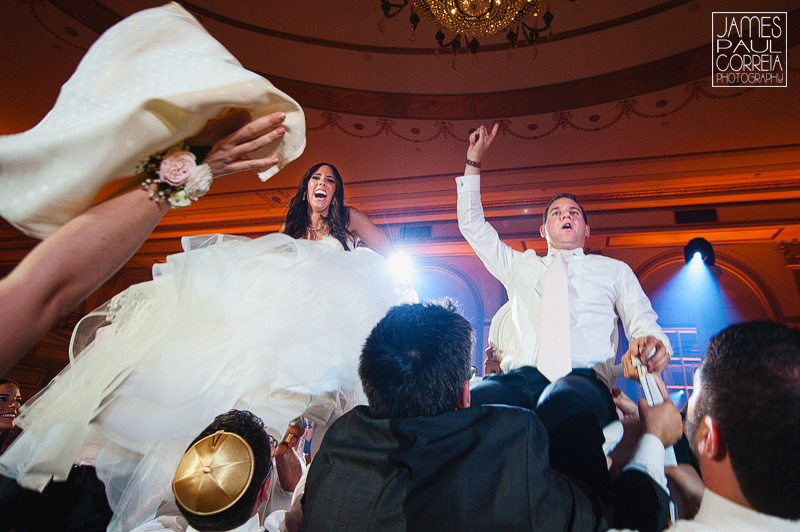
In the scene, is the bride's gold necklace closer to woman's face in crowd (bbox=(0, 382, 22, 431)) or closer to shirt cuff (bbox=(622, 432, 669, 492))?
shirt cuff (bbox=(622, 432, 669, 492))

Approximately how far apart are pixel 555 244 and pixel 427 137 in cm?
483

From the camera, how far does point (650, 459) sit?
3.76 feet

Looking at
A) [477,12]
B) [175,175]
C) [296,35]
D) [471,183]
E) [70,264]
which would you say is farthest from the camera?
[296,35]

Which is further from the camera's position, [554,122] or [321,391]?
[554,122]

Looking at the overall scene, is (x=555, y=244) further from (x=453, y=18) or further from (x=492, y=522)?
(x=453, y=18)

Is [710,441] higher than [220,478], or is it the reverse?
[710,441]

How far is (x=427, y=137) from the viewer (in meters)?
7.12

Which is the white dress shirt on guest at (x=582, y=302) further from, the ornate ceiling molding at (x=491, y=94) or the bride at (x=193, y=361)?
the ornate ceiling molding at (x=491, y=94)

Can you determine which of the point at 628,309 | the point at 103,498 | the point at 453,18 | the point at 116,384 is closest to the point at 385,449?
the point at 116,384

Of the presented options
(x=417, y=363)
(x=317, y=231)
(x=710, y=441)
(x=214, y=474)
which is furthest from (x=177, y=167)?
(x=317, y=231)

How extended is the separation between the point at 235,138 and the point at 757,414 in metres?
1.10

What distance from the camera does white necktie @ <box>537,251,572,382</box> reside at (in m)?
2.03

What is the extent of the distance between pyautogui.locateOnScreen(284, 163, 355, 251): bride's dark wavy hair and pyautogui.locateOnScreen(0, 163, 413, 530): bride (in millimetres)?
808

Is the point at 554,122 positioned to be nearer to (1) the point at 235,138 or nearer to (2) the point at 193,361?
(2) the point at 193,361
